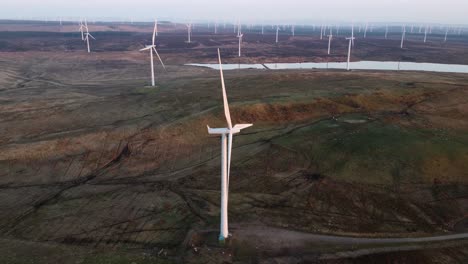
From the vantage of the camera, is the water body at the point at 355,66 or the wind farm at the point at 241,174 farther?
the water body at the point at 355,66

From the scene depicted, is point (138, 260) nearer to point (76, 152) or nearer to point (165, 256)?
point (165, 256)

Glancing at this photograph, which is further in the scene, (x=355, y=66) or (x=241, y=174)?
(x=355, y=66)

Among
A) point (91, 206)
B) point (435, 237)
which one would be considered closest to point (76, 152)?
point (91, 206)

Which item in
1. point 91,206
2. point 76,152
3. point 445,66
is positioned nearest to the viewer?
point 91,206

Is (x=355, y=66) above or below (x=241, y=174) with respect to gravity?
above

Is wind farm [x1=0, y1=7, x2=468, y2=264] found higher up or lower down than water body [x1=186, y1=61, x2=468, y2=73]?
lower down

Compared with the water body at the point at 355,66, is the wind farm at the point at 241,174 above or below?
below

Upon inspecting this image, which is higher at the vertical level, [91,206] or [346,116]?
[346,116]

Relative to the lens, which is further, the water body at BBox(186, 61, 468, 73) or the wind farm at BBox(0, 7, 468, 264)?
the water body at BBox(186, 61, 468, 73)
